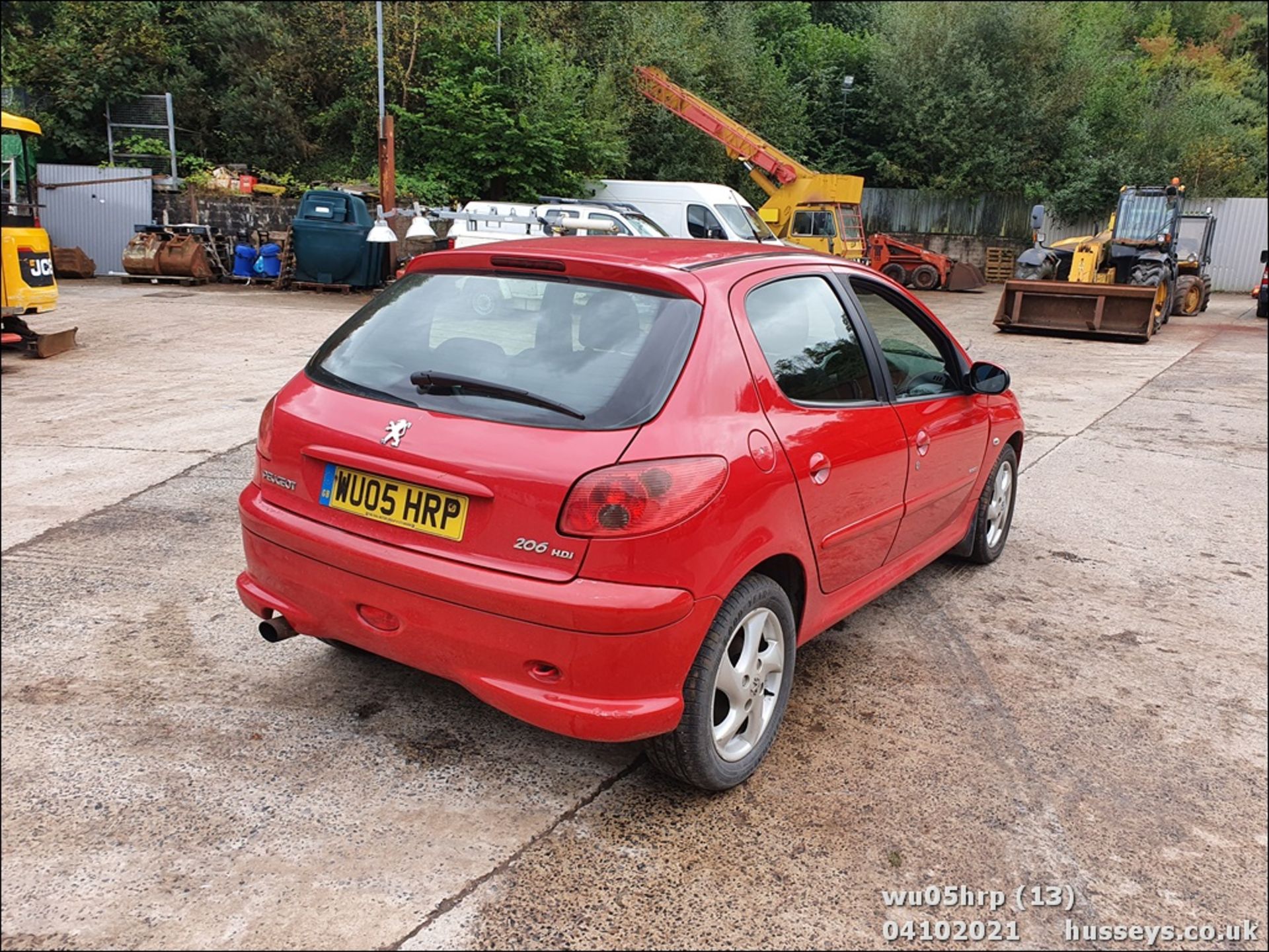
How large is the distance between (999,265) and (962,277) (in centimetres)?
380

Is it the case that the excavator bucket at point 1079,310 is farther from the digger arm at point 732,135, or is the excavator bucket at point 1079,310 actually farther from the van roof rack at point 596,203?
the digger arm at point 732,135

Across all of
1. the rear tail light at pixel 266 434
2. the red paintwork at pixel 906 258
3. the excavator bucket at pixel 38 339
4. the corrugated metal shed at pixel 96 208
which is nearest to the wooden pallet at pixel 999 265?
the red paintwork at pixel 906 258

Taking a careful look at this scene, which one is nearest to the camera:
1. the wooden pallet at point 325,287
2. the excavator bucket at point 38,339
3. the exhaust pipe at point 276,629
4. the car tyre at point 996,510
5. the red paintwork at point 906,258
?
the exhaust pipe at point 276,629

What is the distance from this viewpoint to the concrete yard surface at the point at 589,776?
212 cm

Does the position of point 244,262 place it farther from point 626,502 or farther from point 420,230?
point 626,502

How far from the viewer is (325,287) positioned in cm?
1714

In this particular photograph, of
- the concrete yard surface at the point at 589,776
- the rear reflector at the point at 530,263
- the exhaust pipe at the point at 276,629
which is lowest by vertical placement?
the concrete yard surface at the point at 589,776

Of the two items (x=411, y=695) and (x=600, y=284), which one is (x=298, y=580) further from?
(x=600, y=284)

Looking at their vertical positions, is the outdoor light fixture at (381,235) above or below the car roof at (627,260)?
below

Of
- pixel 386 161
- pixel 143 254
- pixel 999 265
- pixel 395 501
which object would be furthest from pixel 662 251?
pixel 999 265

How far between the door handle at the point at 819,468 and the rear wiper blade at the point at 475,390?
31.8 inches

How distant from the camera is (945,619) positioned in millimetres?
4207

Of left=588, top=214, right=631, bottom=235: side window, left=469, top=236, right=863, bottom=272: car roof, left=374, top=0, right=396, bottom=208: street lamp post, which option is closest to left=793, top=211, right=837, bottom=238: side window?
left=588, top=214, right=631, bottom=235: side window

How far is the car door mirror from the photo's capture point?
4.09 m
